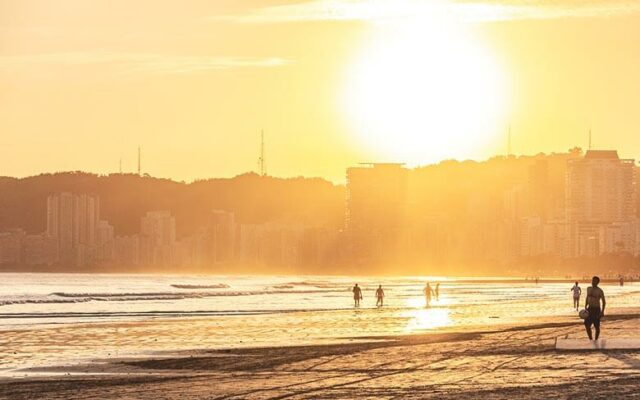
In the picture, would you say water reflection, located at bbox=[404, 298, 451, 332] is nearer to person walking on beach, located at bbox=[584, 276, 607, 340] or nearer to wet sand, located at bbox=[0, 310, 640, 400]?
wet sand, located at bbox=[0, 310, 640, 400]

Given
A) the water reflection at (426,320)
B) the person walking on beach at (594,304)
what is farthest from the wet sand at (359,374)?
the water reflection at (426,320)

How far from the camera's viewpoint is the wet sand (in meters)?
24.0

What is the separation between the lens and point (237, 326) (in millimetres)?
54375

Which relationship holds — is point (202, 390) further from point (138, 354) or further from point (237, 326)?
point (237, 326)

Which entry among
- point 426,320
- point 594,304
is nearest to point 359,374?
point 594,304

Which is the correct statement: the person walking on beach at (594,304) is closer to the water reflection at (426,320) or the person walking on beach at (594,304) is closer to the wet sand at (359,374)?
the wet sand at (359,374)

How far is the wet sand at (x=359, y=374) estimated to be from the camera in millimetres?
24031

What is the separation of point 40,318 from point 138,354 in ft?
112

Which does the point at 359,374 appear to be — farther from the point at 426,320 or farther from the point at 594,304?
the point at 426,320

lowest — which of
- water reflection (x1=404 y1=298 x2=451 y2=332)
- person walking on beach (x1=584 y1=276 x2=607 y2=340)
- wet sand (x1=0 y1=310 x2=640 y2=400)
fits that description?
water reflection (x1=404 y1=298 x2=451 y2=332)

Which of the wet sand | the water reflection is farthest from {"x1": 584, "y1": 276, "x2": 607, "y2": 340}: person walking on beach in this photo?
the water reflection

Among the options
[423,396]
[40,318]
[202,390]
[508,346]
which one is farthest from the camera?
[40,318]

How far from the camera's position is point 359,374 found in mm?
28016

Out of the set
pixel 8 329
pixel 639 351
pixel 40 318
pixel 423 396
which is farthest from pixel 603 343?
pixel 40 318
